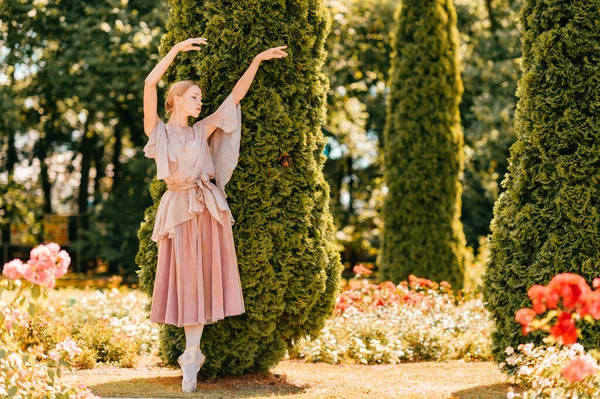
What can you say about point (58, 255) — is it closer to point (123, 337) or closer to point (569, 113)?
point (123, 337)

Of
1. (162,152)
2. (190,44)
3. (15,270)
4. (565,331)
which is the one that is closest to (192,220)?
(162,152)

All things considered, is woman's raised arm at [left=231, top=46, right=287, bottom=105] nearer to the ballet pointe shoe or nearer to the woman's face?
the woman's face

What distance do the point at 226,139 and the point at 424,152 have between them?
639 cm

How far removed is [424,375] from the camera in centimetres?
627

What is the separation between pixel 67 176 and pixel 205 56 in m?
19.4

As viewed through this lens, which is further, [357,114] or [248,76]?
[357,114]

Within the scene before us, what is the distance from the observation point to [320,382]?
18.7ft

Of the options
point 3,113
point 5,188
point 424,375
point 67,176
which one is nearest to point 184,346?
point 424,375

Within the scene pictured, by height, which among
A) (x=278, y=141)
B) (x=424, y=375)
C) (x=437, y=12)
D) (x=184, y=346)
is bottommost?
(x=424, y=375)

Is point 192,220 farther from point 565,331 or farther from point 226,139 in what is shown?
point 565,331

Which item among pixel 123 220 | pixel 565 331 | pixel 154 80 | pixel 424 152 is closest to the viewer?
pixel 565 331

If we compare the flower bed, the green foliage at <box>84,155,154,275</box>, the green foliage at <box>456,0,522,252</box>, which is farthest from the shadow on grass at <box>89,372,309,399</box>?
the green foliage at <box>456,0,522,252</box>

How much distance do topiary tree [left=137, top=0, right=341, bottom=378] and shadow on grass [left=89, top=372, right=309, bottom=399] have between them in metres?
0.11

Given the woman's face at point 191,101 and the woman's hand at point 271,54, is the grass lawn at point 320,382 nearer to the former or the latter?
the woman's face at point 191,101
